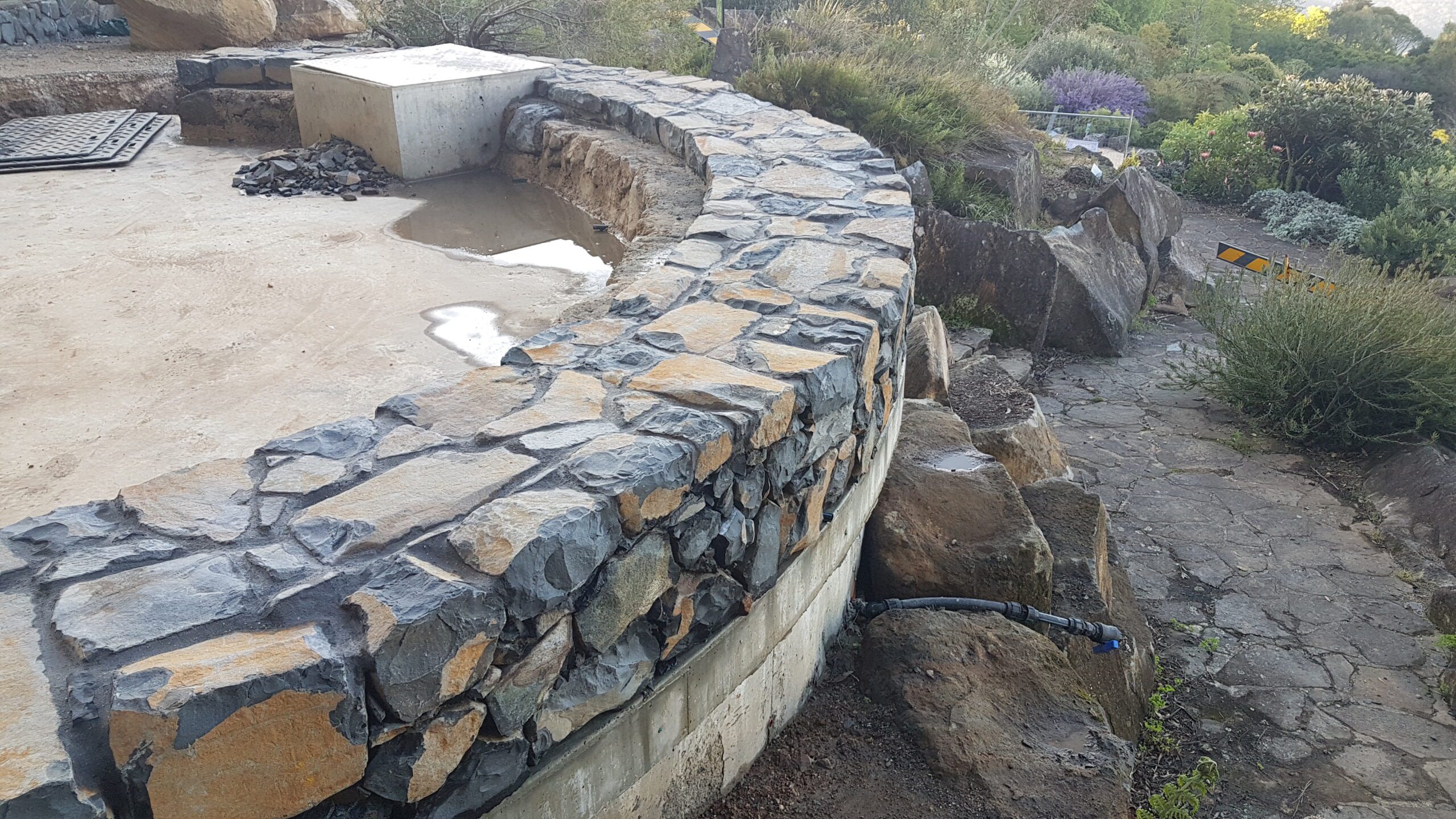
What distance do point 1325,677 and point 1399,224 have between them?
23.7 feet

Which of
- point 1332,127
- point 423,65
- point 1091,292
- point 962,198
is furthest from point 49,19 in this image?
point 1332,127

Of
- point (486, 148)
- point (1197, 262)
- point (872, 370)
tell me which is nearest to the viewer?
point (872, 370)

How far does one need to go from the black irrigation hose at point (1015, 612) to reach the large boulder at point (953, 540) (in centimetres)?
6

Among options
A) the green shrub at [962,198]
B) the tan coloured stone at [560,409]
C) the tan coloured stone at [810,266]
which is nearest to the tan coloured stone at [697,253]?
the tan coloured stone at [810,266]

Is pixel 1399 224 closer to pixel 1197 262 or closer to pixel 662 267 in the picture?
pixel 1197 262

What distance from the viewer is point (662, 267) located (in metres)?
2.83

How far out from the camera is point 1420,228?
8836 mm

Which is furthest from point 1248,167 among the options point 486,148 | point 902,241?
point 902,241

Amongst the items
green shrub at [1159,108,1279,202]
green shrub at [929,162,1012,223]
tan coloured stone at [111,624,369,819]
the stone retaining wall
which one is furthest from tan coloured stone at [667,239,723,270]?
green shrub at [1159,108,1279,202]

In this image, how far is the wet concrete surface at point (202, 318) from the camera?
2590mm

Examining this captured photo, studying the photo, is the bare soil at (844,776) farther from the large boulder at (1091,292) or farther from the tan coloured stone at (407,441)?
the large boulder at (1091,292)

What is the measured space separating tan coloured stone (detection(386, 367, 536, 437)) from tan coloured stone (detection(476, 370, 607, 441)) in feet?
0.12

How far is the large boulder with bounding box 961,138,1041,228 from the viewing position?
733cm

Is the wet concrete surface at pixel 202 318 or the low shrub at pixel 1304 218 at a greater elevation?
the wet concrete surface at pixel 202 318
